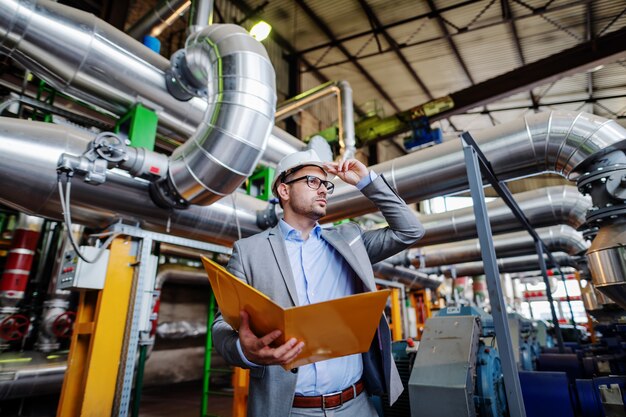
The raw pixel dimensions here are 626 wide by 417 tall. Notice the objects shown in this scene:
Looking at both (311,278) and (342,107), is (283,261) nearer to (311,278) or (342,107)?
(311,278)

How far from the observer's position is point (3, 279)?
3.27m

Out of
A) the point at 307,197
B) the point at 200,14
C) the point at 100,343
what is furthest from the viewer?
the point at 200,14

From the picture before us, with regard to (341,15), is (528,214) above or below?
below

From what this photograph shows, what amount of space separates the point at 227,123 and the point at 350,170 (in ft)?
3.63

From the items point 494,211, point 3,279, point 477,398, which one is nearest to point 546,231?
point 494,211

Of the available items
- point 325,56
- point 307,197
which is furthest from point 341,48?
point 307,197

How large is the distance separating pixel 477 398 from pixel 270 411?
4.86ft

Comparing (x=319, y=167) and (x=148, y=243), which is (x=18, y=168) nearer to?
(x=148, y=243)

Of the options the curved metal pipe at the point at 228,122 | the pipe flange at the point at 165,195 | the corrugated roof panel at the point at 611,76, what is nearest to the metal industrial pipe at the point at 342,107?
the curved metal pipe at the point at 228,122

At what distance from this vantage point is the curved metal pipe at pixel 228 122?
2.13 metres

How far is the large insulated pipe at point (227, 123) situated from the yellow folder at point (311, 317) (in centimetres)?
141

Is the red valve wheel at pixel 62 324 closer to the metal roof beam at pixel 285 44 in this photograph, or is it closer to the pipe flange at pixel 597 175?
the pipe flange at pixel 597 175

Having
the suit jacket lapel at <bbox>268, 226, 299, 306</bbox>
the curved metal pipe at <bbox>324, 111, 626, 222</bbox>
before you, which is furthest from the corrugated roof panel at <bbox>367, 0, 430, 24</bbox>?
the suit jacket lapel at <bbox>268, 226, 299, 306</bbox>

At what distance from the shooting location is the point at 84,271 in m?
2.14
